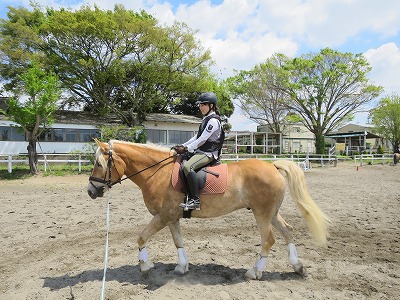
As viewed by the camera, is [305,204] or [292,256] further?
[305,204]

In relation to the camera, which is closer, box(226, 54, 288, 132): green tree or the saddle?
the saddle

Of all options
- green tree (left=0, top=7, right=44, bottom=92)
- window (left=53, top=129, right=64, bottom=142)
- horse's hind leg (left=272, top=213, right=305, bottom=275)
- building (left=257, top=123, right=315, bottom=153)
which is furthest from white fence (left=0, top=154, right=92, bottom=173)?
building (left=257, top=123, right=315, bottom=153)

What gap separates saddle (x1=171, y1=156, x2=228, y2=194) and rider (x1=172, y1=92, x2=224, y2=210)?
0.33ft

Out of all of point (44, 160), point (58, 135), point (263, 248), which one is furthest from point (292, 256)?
point (58, 135)

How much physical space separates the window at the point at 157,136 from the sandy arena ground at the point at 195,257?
82.5 feet

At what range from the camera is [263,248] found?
4.72 meters

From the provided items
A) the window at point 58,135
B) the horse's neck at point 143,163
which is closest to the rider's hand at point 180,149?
the horse's neck at point 143,163

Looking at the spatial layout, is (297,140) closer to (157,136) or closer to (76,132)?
(157,136)

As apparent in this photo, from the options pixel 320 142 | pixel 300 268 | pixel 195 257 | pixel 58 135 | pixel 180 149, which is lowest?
pixel 195 257

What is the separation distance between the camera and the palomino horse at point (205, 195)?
4.70 metres

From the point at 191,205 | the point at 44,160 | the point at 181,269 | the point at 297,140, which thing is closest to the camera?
the point at 191,205

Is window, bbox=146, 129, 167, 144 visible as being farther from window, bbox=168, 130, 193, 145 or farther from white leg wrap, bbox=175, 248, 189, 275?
white leg wrap, bbox=175, 248, 189, 275

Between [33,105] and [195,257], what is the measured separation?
57.9 feet

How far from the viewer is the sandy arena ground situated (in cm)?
424
